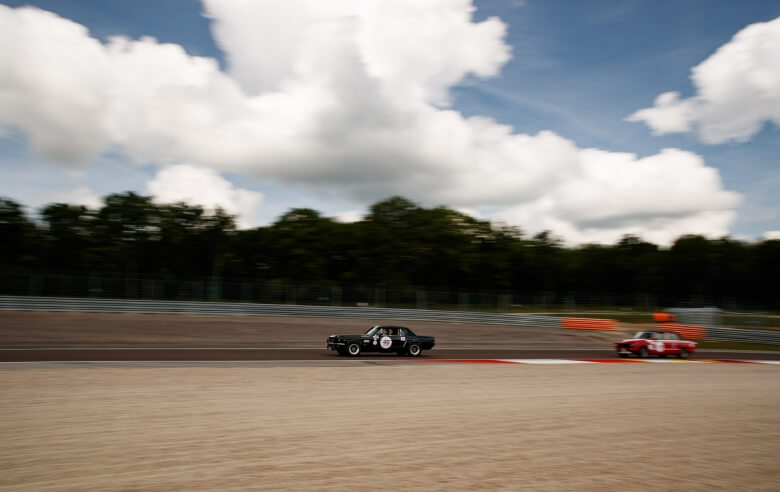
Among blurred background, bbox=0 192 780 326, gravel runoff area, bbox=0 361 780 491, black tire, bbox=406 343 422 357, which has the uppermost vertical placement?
blurred background, bbox=0 192 780 326

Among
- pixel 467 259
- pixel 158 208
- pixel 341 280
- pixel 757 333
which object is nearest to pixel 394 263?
pixel 341 280

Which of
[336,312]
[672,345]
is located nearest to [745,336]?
[672,345]

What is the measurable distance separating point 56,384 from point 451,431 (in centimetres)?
697

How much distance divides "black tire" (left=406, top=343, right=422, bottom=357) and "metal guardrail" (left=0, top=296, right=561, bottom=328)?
536 inches

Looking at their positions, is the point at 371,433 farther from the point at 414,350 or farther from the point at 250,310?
the point at 250,310

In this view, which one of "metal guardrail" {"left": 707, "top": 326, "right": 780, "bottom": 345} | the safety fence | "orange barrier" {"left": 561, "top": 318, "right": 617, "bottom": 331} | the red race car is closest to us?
the red race car

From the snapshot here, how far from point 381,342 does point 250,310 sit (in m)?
15.1

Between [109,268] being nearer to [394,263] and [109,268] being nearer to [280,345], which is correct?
[394,263]

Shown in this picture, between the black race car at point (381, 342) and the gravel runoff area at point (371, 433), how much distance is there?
6.42m

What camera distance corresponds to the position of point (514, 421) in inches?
300

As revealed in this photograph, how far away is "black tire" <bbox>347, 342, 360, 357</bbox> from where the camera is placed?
18.2 meters

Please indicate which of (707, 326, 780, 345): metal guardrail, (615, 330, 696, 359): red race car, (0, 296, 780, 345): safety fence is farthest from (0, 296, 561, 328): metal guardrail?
(615, 330, 696, 359): red race car

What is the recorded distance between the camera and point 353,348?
720 inches

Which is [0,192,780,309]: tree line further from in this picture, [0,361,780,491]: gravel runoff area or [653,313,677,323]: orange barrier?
[0,361,780,491]: gravel runoff area
